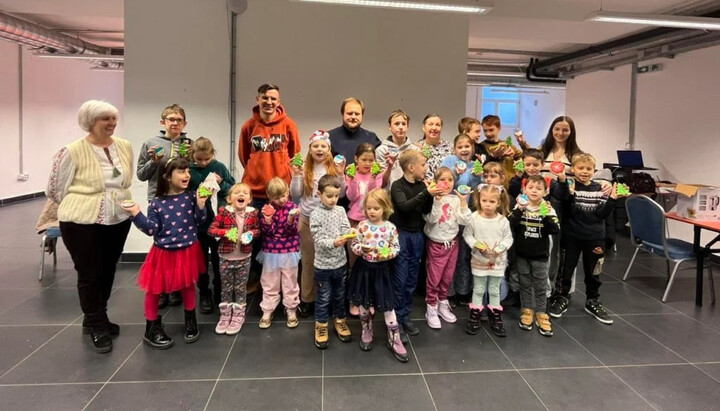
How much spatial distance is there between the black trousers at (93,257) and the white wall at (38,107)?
7.02m

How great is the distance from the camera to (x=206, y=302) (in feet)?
11.1

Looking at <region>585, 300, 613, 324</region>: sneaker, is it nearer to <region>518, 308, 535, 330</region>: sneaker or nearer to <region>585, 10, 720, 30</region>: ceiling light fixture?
<region>518, 308, 535, 330</region>: sneaker

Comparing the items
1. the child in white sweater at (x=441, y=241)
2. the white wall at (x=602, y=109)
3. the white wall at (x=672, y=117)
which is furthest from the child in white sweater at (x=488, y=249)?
the white wall at (x=602, y=109)

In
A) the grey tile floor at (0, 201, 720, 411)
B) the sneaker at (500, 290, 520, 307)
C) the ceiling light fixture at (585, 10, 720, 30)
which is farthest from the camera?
the ceiling light fixture at (585, 10, 720, 30)

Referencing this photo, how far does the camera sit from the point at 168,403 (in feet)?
7.18

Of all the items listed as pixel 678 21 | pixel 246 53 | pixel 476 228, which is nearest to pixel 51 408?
pixel 476 228

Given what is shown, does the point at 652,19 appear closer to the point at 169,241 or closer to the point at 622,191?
the point at 622,191

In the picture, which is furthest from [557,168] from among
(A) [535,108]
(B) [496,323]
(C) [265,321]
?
(A) [535,108]

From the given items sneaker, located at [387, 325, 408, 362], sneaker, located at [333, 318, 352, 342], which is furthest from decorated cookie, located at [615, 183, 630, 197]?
sneaker, located at [333, 318, 352, 342]

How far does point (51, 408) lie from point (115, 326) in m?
0.86

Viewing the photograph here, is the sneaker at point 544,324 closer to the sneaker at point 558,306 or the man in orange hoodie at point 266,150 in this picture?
the sneaker at point 558,306

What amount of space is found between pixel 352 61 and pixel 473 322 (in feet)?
10.4

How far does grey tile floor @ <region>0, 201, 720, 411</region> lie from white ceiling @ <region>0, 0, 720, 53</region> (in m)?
3.67

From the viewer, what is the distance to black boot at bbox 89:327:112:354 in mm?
2684
